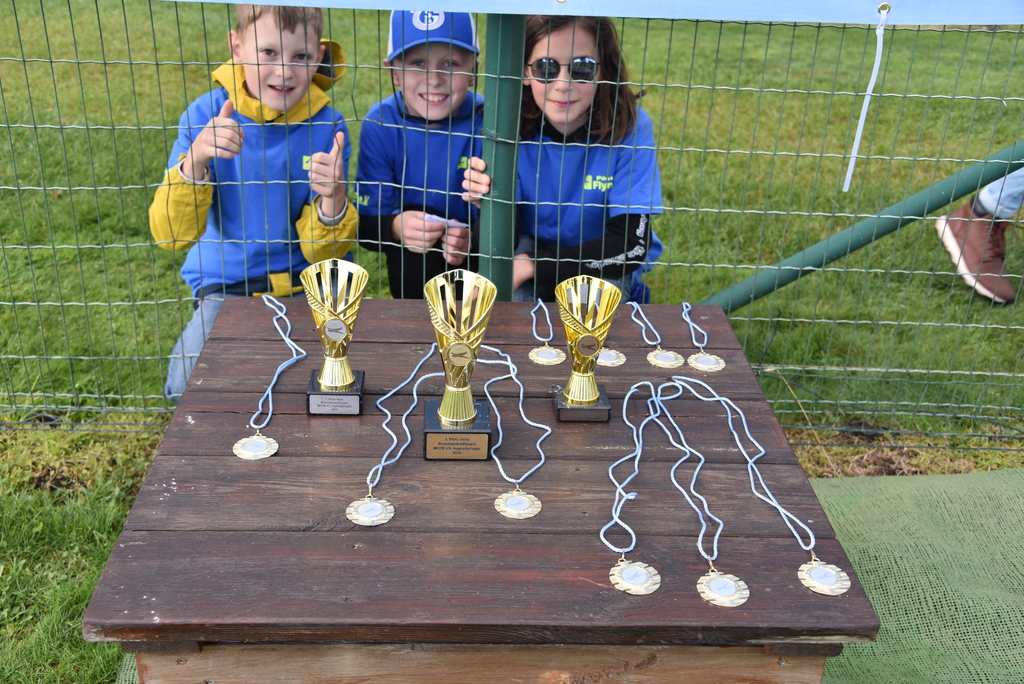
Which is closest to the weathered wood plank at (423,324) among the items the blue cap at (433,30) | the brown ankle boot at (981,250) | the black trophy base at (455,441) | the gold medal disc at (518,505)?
the black trophy base at (455,441)

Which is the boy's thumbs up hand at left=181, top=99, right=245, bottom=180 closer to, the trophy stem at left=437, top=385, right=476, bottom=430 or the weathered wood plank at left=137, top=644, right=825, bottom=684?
the trophy stem at left=437, top=385, right=476, bottom=430

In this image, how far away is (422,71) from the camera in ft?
8.70

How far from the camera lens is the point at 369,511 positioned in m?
1.60

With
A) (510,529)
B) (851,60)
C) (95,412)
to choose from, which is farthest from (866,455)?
(851,60)

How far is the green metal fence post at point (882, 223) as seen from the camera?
9.02 feet

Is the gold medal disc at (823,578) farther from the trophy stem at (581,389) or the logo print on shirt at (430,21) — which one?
the logo print on shirt at (430,21)

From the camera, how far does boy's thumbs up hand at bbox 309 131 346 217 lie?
261cm

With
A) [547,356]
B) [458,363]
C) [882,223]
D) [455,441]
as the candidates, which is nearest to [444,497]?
[455,441]

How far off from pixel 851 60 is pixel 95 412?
21.4 feet

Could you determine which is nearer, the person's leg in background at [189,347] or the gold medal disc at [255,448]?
the gold medal disc at [255,448]

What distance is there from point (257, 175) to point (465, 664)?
6.08ft

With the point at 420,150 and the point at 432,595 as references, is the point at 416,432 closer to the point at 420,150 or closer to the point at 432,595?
the point at 432,595

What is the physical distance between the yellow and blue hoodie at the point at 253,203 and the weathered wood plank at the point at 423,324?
15.8 inches

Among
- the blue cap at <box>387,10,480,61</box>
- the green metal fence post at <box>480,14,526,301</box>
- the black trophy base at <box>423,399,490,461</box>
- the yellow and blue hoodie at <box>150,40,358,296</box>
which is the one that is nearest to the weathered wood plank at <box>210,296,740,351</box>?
the green metal fence post at <box>480,14,526,301</box>
